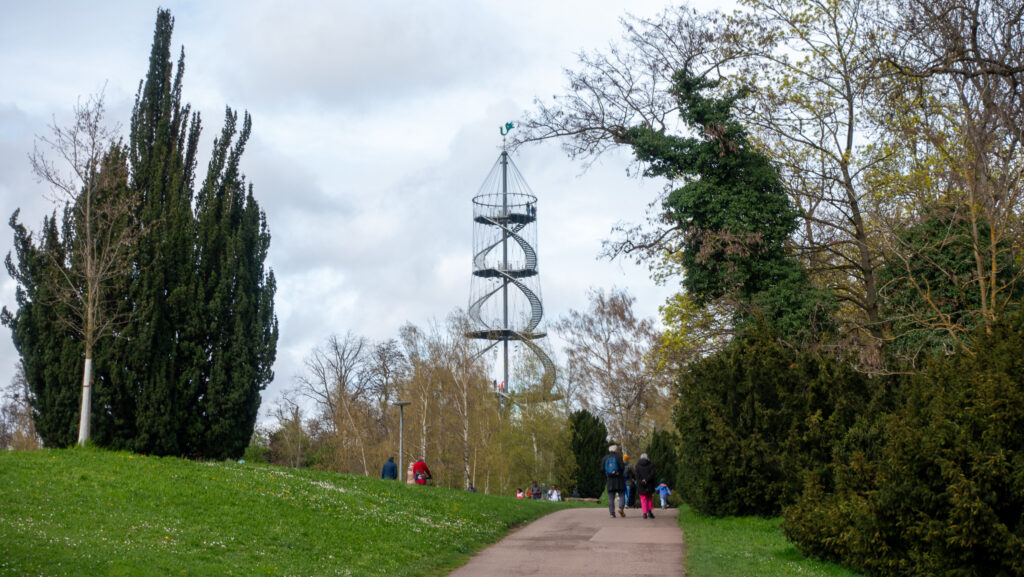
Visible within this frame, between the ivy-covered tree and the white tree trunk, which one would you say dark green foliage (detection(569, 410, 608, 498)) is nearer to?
the ivy-covered tree

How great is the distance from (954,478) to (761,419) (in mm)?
7830

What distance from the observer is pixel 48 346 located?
71.5 ft

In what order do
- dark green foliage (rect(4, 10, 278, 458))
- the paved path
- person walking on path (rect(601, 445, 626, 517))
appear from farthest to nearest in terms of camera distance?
dark green foliage (rect(4, 10, 278, 458)) → person walking on path (rect(601, 445, 626, 517)) → the paved path

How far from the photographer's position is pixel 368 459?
4819 cm

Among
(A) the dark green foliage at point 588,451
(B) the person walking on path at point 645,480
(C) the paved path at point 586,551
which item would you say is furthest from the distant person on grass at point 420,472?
(A) the dark green foliage at point 588,451

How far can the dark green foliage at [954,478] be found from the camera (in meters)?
8.30

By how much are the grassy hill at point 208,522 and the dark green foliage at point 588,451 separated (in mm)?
19625

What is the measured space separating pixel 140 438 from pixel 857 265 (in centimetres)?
1923

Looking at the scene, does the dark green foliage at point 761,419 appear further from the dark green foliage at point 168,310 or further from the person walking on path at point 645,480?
the dark green foliage at point 168,310

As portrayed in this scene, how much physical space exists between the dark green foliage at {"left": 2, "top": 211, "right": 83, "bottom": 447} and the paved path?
487 inches

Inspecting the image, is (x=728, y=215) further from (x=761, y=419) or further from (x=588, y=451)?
(x=588, y=451)

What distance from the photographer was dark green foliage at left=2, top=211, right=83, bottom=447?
70.7 ft

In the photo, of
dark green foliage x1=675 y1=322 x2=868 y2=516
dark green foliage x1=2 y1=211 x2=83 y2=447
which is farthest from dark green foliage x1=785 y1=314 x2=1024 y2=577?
dark green foliage x1=2 y1=211 x2=83 y2=447

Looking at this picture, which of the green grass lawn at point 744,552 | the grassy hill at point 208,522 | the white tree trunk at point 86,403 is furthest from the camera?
the white tree trunk at point 86,403
